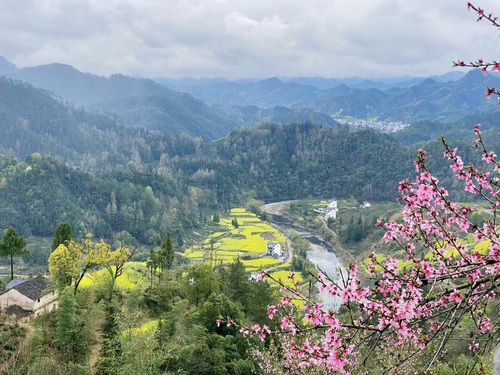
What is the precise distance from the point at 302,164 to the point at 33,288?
129032 millimetres

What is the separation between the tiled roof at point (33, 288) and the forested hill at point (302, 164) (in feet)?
319

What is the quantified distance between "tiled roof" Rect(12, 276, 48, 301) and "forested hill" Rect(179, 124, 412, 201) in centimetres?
9727

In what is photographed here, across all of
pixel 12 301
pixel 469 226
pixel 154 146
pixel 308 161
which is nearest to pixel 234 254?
pixel 12 301

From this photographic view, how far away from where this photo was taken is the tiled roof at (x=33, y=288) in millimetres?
24141

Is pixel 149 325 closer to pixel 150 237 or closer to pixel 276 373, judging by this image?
pixel 276 373

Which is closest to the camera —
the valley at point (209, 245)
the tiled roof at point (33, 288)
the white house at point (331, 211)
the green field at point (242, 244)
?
the valley at point (209, 245)

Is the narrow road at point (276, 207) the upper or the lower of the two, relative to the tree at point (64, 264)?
lower

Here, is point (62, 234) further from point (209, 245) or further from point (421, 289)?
point (209, 245)

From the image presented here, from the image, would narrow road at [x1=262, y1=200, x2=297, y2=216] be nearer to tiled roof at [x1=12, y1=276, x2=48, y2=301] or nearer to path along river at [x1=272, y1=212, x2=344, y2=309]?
path along river at [x1=272, y1=212, x2=344, y2=309]

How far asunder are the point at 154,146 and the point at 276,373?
183904 millimetres

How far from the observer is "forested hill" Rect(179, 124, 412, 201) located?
128 m

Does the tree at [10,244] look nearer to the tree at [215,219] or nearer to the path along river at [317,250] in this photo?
the path along river at [317,250]

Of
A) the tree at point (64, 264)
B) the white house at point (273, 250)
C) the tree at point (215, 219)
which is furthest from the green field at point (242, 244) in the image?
the tree at point (64, 264)

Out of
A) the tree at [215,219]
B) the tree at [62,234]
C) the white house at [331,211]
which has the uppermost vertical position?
the tree at [62,234]
